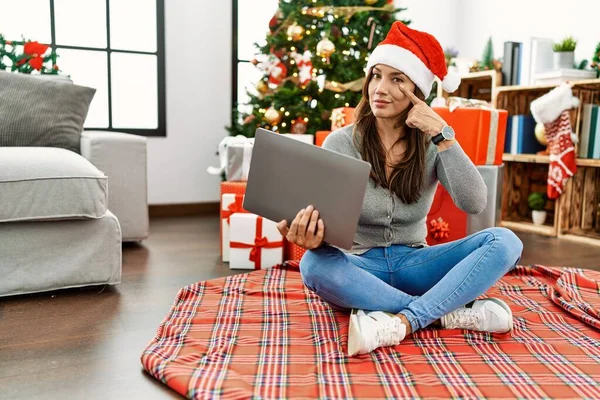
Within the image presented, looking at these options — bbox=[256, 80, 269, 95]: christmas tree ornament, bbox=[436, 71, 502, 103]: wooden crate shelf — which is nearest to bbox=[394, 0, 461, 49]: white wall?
bbox=[436, 71, 502, 103]: wooden crate shelf

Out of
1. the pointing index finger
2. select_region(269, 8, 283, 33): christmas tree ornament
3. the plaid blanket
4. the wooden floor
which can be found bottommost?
the wooden floor

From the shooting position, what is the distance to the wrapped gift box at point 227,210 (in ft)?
7.34

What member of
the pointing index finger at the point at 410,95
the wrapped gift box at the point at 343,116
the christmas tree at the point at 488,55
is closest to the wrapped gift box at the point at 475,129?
the wrapped gift box at the point at 343,116

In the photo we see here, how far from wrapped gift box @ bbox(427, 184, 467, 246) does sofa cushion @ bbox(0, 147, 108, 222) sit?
133 centimetres

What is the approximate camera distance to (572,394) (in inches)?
43.0

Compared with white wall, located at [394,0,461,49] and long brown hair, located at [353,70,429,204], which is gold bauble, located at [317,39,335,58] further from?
long brown hair, located at [353,70,429,204]

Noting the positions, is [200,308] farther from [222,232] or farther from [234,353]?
[222,232]

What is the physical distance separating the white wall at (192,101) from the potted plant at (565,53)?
6.51ft

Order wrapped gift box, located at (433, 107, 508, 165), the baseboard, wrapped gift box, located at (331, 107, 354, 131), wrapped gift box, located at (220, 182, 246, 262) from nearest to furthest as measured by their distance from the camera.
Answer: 1. wrapped gift box, located at (220, 182, 246, 262)
2. wrapped gift box, located at (433, 107, 508, 165)
3. wrapped gift box, located at (331, 107, 354, 131)
4. the baseboard

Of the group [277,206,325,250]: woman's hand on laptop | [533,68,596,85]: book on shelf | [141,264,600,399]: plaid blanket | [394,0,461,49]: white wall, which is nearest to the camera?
[141,264,600,399]: plaid blanket

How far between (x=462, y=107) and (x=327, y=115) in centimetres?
88

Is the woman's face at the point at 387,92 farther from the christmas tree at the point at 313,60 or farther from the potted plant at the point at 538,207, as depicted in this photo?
the potted plant at the point at 538,207

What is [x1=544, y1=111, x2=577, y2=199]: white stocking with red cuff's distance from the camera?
291 centimetres

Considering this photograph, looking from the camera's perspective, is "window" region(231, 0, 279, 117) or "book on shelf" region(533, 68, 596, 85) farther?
"window" region(231, 0, 279, 117)
